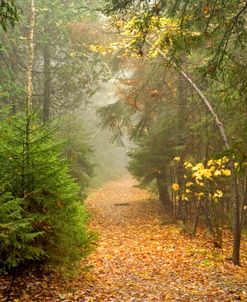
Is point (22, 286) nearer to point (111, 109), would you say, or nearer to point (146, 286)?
point (146, 286)

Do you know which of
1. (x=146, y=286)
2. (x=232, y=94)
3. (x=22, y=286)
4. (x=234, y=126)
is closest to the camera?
(x=22, y=286)

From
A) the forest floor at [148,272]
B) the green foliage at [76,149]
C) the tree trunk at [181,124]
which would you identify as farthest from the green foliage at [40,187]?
the green foliage at [76,149]

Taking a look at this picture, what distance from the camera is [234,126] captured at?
11.4m

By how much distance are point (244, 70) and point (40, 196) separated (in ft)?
17.1

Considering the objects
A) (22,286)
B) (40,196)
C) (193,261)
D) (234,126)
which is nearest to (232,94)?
(234,126)

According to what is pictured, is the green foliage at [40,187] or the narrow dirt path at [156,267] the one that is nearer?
the green foliage at [40,187]

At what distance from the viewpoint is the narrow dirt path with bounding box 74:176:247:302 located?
7.45 m

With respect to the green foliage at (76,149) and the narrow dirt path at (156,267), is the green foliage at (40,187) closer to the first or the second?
the narrow dirt path at (156,267)

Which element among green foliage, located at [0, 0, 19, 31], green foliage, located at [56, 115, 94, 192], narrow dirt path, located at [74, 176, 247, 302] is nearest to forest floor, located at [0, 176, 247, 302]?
narrow dirt path, located at [74, 176, 247, 302]

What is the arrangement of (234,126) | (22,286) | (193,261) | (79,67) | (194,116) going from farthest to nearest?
(79,67) < (194,116) < (234,126) < (193,261) < (22,286)

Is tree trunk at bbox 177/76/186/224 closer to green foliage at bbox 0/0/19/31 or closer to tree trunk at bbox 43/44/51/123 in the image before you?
tree trunk at bbox 43/44/51/123

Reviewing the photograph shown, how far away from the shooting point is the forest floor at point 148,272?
6699 millimetres

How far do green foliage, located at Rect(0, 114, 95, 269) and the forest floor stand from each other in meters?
0.59

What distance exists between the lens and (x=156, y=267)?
9.85 meters
